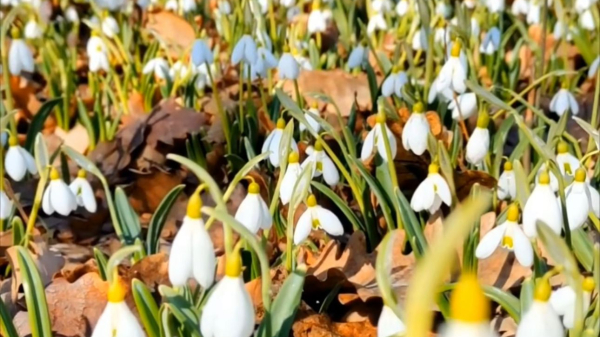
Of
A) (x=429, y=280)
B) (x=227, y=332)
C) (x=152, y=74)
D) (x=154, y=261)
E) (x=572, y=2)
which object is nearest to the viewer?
(x=429, y=280)

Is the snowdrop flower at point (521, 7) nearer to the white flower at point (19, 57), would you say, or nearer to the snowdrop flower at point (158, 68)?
the snowdrop flower at point (158, 68)

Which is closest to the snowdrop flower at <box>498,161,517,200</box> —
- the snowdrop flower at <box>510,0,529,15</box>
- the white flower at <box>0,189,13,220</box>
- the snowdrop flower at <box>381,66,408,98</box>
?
the snowdrop flower at <box>381,66,408,98</box>

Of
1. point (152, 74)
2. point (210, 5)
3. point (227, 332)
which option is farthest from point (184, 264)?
point (210, 5)

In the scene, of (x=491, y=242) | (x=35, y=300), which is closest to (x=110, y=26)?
(x=35, y=300)

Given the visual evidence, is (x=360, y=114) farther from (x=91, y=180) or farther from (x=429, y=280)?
(x=429, y=280)

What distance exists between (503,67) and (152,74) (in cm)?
109

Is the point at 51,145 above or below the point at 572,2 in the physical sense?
below

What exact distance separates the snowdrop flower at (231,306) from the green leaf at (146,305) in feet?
0.82

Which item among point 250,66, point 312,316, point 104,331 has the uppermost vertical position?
point 250,66

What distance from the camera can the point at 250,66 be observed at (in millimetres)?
2057

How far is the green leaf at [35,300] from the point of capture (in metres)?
1.21

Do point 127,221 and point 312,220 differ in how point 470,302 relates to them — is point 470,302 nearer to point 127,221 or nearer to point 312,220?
point 312,220

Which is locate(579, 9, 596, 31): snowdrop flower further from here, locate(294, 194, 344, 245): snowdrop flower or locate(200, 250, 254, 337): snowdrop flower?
locate(200, 250, 254, 337): snowdrop flower

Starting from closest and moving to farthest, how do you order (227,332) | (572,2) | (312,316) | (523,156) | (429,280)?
(429,280)
(227,332)
(312,316)
(523,156)
(572,2)
